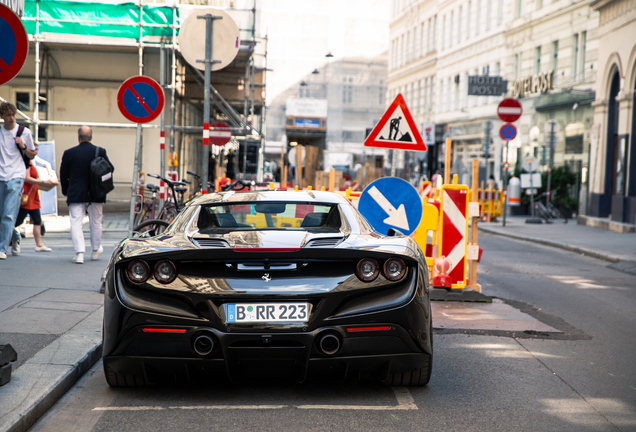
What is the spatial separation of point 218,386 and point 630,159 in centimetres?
1974

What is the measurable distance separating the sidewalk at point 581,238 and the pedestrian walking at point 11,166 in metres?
9.03

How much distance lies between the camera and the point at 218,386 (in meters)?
4.83

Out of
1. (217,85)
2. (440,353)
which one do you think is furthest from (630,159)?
(440,353)

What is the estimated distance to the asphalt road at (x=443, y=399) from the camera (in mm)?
4102

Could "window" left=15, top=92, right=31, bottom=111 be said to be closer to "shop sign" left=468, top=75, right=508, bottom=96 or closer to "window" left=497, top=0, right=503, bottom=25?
"shop sign" left=468, top=75, right=508, bottom=96

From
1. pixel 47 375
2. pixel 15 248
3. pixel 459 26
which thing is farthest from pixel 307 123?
pixel 47 375

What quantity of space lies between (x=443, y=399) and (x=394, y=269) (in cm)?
85

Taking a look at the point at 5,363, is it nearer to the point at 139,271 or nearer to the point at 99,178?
the point at 139,271

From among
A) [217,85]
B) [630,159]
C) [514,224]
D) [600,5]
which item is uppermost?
[600,5]

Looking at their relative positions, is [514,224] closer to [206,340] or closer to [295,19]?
[206,340]

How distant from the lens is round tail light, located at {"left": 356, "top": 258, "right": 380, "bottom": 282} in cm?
429

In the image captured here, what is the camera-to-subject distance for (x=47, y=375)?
4.60m

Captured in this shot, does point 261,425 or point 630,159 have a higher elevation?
point 630,159

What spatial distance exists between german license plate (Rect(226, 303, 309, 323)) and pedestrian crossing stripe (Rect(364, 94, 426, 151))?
5129 mm
